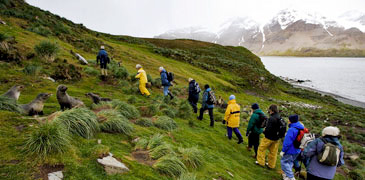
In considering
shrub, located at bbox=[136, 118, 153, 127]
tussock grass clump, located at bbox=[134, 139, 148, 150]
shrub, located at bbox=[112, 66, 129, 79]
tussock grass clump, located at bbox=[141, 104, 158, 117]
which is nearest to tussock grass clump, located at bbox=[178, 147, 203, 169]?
tussock grass clump, located at bbox=[134, 139, 148, 150]

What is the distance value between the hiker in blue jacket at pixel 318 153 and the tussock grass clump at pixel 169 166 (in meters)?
3.50

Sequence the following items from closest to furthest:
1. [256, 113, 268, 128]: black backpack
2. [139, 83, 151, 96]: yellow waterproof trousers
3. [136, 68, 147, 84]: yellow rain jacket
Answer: [256, 113, 268, 128]: black backpack < [136, 68, 147, 84]: yellow rain jacket < [139, 83, 151, 96]: yellow waterproof trousers

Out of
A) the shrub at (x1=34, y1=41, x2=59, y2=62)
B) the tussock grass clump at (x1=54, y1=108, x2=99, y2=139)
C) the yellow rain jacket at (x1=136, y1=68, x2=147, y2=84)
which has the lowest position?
the tussock grass clump at (x1=54, y1=108, x2=99, y2=139)

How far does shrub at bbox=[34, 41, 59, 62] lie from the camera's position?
1312 centimetres

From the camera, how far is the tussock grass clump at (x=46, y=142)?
3406 millimetres

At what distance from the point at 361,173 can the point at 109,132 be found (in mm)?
12700

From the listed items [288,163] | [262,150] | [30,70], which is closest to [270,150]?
[262,150]

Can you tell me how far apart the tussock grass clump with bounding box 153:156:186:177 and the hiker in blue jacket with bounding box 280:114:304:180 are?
12.8ft

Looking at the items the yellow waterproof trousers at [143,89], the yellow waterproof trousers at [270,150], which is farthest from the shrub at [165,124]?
the yellow waterproof trousers at [143,89]

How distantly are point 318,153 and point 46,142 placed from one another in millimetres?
6239

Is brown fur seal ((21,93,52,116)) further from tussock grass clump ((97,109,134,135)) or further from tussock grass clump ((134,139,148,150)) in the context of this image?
tussock grass clump ((134,139,148,150))

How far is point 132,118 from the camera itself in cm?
771

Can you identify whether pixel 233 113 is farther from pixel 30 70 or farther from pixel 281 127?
pixel 30 70

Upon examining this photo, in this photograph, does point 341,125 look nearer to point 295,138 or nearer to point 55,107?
point 295,138
